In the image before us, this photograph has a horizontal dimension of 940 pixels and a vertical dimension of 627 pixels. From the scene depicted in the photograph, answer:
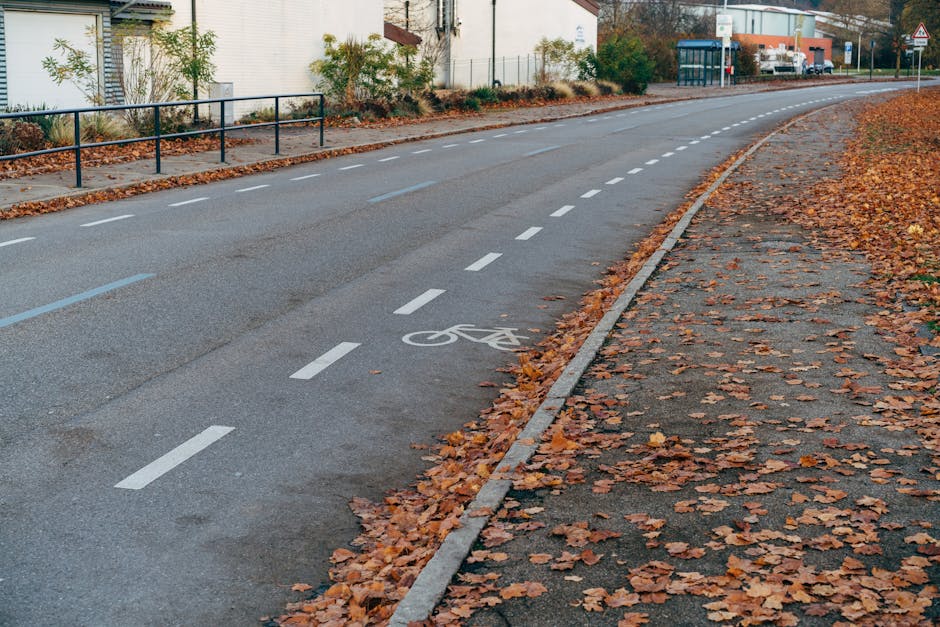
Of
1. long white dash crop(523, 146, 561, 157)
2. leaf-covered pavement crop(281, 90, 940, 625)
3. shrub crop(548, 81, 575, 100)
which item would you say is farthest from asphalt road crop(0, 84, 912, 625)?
shrub crop(548, 81, 575, 100)

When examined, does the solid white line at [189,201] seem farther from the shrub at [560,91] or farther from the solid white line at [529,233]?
the shrub at [560,91]

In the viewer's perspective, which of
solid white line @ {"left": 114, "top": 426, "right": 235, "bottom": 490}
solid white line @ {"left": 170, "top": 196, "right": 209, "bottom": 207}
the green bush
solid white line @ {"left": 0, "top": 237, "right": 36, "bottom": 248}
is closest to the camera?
solid white line @ {"left": 114, "top": 426, "right": 235, "bottom": 490}

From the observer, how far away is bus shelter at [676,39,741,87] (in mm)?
76188

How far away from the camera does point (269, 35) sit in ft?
114

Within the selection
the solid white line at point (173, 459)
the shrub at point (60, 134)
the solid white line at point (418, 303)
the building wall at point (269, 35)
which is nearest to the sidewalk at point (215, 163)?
the shrub at point (60, 134)

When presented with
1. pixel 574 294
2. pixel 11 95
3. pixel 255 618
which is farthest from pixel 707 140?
pixel 255 618

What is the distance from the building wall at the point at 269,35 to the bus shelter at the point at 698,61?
135 feet

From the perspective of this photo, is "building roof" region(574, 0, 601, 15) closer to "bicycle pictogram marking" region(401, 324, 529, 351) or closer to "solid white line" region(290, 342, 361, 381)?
"bicycle pictogram marking" region(401, 324, 529, 351)

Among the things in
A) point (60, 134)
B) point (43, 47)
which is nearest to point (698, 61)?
point (43, 47)

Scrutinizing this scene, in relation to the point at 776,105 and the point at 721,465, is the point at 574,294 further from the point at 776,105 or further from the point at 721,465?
the point at 776,105

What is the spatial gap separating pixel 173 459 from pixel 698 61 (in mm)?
74744

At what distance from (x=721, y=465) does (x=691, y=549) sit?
1.16m

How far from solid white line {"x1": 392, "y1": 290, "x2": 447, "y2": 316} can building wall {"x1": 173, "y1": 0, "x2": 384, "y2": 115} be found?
2228cm

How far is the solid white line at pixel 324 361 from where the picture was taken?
26.9 feet
